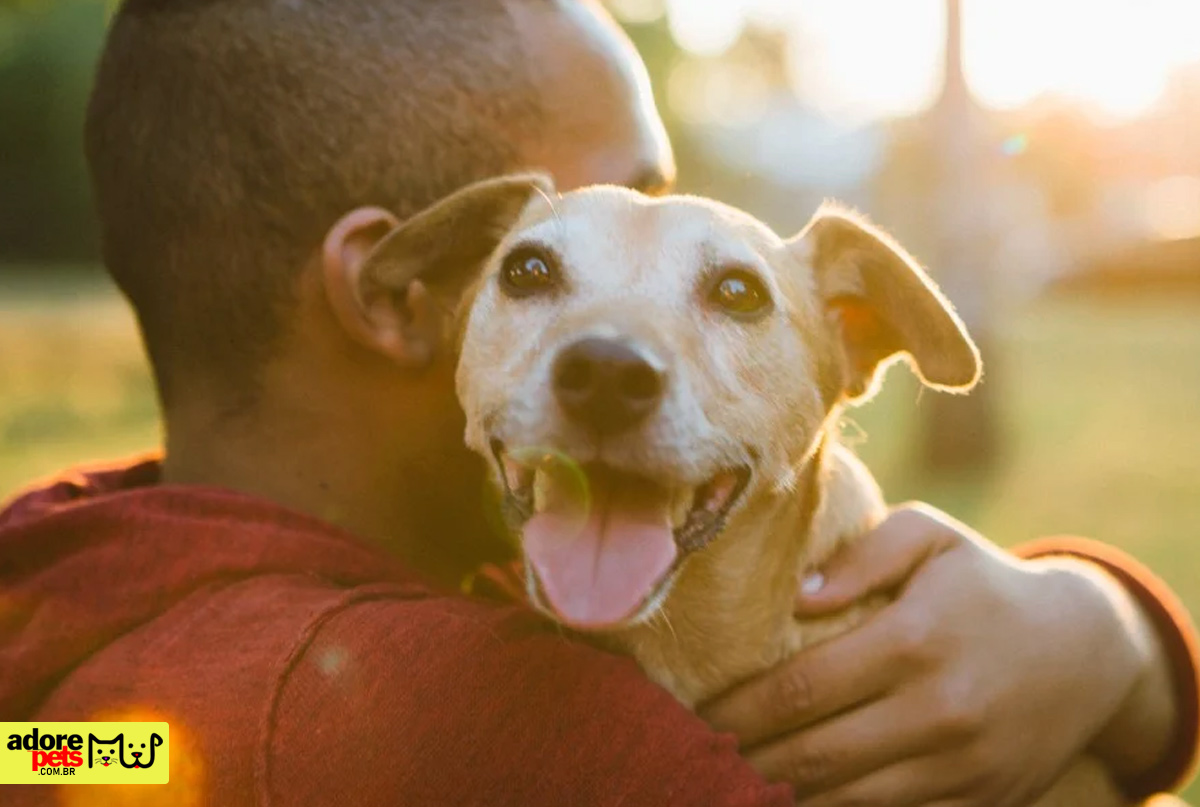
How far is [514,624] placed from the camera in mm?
2066

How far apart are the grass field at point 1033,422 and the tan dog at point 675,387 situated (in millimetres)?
588

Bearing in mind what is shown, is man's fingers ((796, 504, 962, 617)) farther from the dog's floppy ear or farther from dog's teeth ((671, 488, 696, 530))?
the dog's floppy ear

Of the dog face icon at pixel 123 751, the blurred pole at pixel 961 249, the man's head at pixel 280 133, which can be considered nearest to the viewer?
the dog face icon at pixel 123 751

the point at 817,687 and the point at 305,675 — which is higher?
the point at 305,675

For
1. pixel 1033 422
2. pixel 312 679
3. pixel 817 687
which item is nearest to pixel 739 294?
pixel 817 687

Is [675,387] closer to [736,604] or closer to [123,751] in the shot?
[736,604]

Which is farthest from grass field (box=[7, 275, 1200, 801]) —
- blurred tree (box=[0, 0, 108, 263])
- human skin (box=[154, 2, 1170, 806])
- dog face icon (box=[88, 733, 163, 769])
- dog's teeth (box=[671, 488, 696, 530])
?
blurred tree (box=[0, 0, 108, 263])

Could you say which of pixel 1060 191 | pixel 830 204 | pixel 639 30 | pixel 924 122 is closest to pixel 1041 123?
pixel 1060 191

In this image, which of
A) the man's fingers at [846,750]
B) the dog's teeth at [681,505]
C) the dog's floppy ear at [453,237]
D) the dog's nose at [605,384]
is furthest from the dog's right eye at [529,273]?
the man's fingers at [846,750]

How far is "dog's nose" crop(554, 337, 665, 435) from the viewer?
2.13 meters

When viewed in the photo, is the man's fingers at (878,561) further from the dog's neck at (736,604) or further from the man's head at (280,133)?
the man's head at (280,133)

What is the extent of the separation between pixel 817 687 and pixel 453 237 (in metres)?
1.21

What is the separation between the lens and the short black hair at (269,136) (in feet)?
8.75

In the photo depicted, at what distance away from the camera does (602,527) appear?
2209 mm
